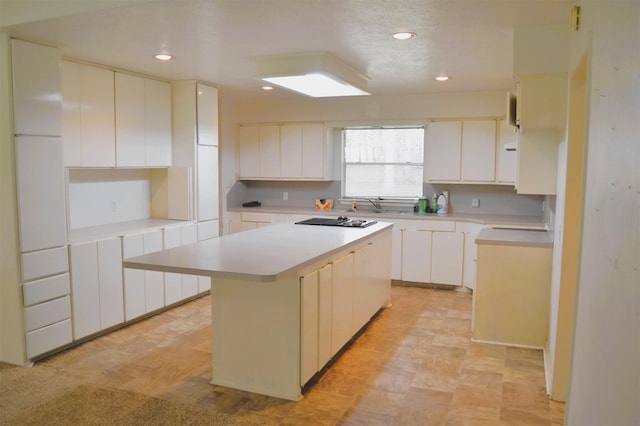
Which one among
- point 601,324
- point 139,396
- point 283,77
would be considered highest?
point 283,77

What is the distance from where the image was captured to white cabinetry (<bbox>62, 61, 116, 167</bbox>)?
3896 mm

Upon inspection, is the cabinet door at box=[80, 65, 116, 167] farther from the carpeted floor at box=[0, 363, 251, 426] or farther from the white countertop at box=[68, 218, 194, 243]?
the carpeted floor at box=[0, 363, 251, 426]

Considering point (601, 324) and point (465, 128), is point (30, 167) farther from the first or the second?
point (465, 128)

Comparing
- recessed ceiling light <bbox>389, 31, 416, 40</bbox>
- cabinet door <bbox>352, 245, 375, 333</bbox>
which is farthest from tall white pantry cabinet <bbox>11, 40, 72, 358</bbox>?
recessed ceiling light <bbox>389, 31, 416, 40</bbox>

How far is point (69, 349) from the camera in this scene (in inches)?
149

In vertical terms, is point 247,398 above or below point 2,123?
below

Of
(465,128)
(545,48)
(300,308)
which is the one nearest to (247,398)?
(300,308)

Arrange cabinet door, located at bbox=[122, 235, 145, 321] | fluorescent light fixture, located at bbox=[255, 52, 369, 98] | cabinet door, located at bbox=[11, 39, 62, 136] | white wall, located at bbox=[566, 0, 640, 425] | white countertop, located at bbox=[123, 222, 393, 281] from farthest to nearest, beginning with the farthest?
cabinet door, located at bbox=[122, 235, 145, 321]
fluorescent light fixture, located at bbox=[255, 52, 369, 98]
cabinet door, located at bbox=[11, 39, 62, 136]
white countertop, located at bbox=[123, 222, 393, 281]
white wall, located at bbox=[566, 0, 640, 425]

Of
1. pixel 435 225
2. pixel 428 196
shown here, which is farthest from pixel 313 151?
pixel 435 225

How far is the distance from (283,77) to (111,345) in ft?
8.16

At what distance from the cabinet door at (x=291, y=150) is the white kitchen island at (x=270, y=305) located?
298cm

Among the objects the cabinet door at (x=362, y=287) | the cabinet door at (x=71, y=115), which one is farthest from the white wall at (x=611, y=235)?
the cabinet door at (x=71, y=115)

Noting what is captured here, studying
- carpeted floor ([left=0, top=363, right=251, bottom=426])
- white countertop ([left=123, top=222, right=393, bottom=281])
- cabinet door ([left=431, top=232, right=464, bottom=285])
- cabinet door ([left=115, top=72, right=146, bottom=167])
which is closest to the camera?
white countertop ([left=123, top=222, right=393, bottom=281])

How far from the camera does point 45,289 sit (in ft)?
11.6
